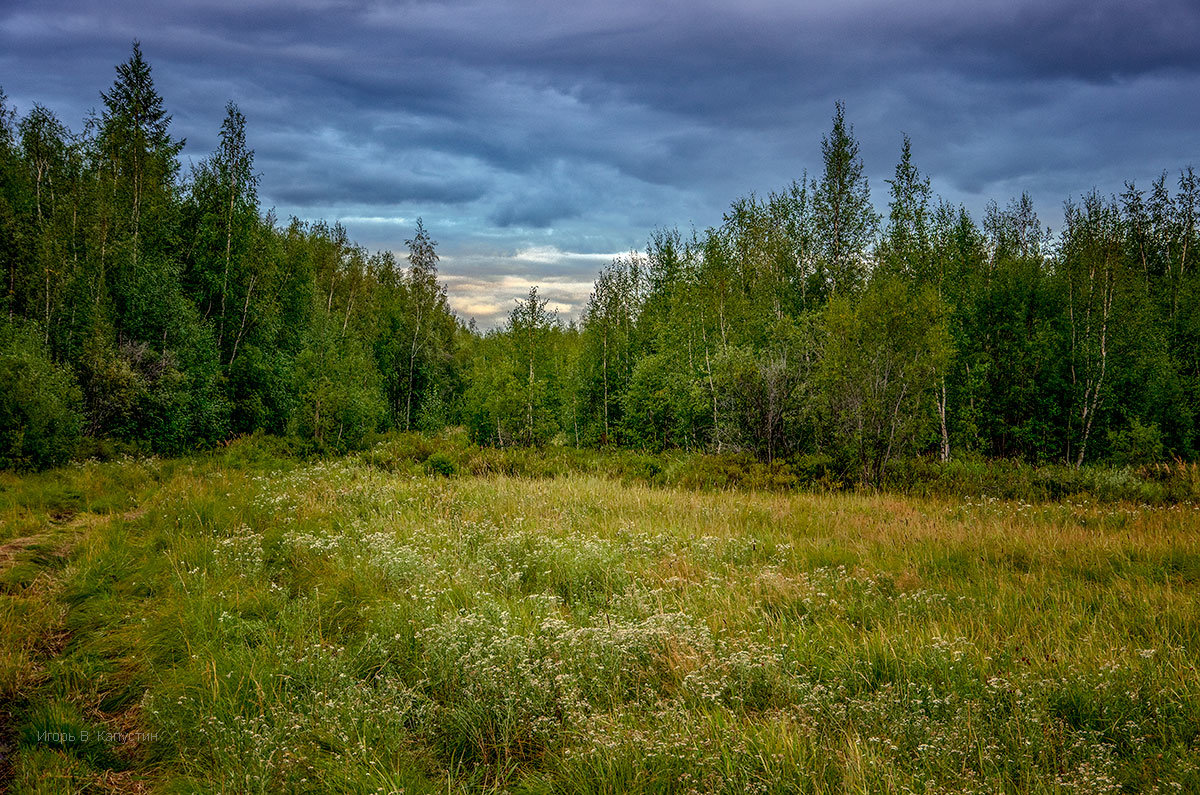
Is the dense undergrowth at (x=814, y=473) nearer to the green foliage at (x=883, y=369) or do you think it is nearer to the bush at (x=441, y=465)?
the bush at (x=441, y=465)

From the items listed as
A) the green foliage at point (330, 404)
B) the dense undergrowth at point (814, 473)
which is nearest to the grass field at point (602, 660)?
the dense undergrowth at point (814, 473)

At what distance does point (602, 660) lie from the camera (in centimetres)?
464

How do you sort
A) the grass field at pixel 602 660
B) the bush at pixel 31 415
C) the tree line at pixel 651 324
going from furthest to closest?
the tree line at pixel 651 324 → the bush at pixel 31 415 → the grass field at pixel 602 660

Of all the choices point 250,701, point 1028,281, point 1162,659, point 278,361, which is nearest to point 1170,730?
point 1162,659

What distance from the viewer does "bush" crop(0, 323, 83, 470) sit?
15422 millimetres

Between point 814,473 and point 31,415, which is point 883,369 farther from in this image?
point 31,415

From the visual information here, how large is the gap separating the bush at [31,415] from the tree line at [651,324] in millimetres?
114

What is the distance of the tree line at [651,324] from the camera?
71.7ft

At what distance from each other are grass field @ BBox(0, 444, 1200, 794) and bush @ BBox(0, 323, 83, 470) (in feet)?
32.3

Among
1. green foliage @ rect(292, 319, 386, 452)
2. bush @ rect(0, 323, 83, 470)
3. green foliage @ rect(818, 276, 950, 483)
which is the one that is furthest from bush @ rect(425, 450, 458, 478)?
green foliage @ rect(818, 276, 950, 483)

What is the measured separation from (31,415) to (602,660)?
1995 cm

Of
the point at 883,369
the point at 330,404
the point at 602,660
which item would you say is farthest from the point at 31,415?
the point at 883,369

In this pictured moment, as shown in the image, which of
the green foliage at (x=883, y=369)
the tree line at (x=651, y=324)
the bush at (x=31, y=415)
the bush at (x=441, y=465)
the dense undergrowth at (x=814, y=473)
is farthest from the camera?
the tree line at (x=651, y=324)

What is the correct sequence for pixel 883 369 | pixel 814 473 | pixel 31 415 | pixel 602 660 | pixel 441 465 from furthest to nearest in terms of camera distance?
pixel 441 465 → pixel 814 473 → pixel 31 415 → pixel 883 369 → pixel 602 660
